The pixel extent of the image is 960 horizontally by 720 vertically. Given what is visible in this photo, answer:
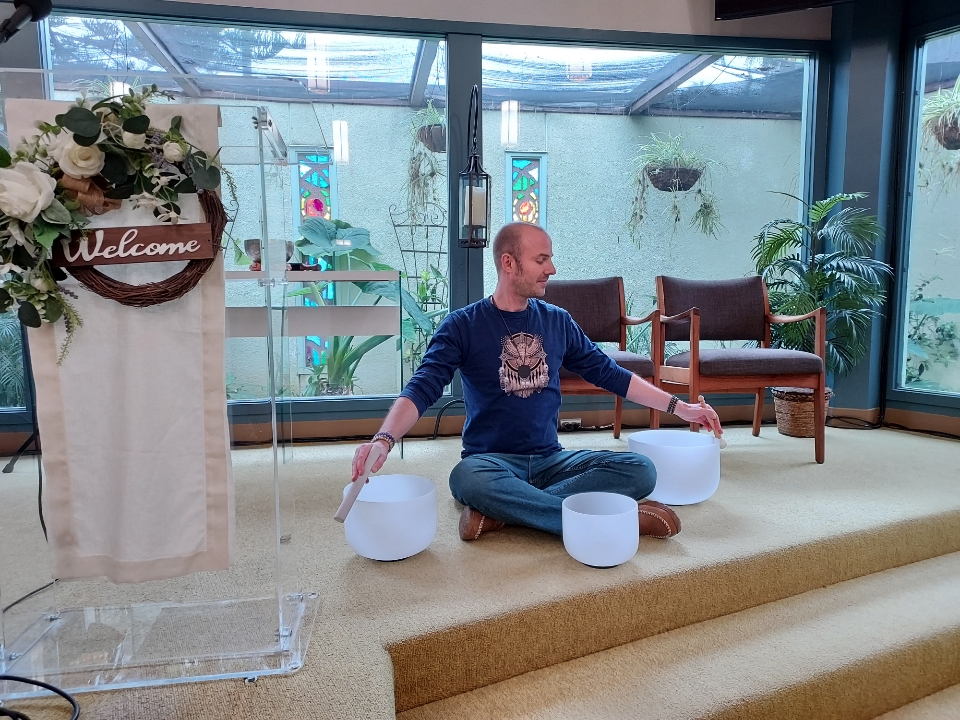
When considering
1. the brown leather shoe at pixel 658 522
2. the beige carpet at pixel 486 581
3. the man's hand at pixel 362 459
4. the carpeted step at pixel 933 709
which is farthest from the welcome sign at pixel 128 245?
the carpeted step at pixel 933 709

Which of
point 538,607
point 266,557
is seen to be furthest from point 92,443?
point 538,607

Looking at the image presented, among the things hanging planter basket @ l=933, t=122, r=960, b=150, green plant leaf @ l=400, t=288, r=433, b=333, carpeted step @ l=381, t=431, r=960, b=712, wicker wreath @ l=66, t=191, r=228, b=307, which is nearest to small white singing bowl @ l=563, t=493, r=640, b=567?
carpeted step @ l=381, t=431, r=960, b=712

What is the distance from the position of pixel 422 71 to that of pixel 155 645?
2.98m

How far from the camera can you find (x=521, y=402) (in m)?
2.05

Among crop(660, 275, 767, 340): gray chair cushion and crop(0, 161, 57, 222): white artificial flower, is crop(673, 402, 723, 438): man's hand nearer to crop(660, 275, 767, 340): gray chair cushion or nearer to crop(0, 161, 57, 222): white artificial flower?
crop(660, 275, 767, 340): gray chair cushion

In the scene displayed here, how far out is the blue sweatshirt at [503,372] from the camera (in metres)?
2.04

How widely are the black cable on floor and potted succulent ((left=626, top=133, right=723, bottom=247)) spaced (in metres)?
3.27

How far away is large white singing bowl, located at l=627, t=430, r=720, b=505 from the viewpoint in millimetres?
2066

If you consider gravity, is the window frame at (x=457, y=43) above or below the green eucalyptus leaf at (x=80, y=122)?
above

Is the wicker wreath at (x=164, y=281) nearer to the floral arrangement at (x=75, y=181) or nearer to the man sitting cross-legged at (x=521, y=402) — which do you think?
the floral arrangement at (x=75, y=181)

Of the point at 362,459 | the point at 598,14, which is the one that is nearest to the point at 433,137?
the point at 598,14

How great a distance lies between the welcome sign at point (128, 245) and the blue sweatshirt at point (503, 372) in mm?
939

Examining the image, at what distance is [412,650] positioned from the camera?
52.9 inches

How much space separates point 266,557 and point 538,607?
0.60 metres
